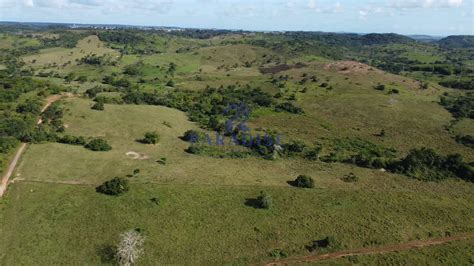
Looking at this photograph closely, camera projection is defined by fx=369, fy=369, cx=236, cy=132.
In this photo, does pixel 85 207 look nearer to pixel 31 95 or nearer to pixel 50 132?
pixel 50 132

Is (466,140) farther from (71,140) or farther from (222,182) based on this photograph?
(71,140)

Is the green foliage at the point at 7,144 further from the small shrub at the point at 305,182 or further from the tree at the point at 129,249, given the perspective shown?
the small shrub at the point at 305,182

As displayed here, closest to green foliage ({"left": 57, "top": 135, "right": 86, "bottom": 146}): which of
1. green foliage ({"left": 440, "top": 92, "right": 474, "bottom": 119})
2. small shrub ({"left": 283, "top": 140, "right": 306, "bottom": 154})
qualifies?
small shrub ({"left": 283, "top": 140, "right": 306, "bottom": 154})

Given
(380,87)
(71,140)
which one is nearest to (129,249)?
(71,140)

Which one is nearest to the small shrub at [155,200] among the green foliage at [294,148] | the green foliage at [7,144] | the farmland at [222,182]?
the farmland at [222,182]

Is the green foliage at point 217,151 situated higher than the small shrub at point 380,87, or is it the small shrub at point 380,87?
the small shrub at point 380,87
